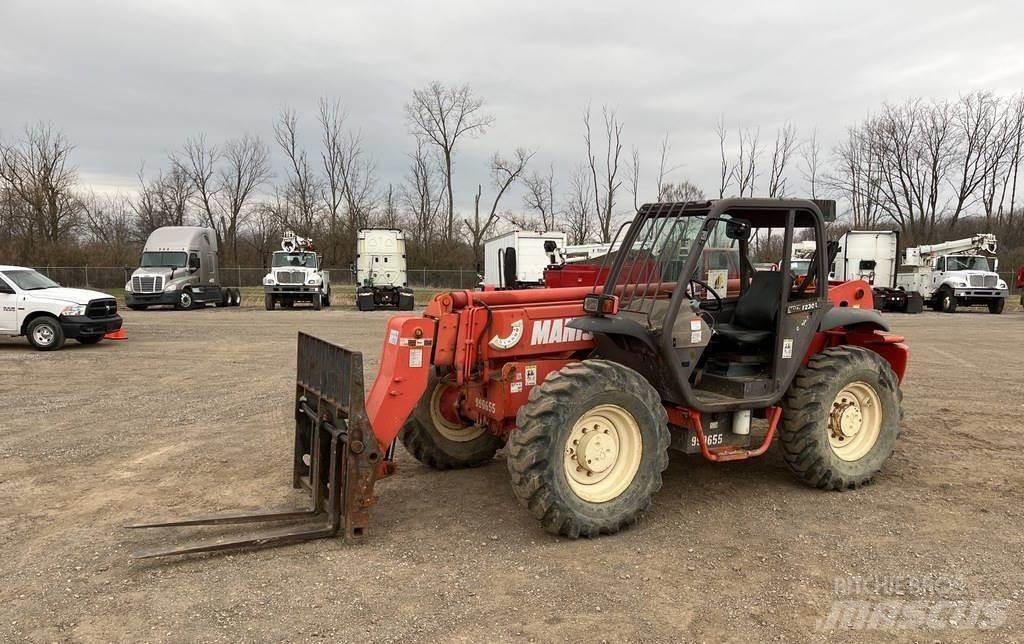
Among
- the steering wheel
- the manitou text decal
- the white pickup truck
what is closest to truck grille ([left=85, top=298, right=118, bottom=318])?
the white pickup truck

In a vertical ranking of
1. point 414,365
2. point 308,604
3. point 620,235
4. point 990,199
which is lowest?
point 308,604

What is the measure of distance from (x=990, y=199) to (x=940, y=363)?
4221 centimetres

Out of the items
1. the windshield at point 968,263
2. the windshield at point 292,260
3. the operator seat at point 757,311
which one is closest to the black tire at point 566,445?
the operator seat at point 757,311

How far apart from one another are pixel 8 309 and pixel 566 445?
46.5ft

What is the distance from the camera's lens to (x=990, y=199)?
150ft

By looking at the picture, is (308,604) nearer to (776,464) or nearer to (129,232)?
(776,464)

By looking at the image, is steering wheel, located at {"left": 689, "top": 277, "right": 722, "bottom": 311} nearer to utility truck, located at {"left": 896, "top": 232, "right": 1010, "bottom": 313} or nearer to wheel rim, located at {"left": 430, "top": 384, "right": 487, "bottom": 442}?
wheel rim, located at {"left": 430, "top": 384, "right": 487, "bottom": 442}

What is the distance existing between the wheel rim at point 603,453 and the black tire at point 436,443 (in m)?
1.51

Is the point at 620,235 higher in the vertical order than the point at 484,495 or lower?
higher

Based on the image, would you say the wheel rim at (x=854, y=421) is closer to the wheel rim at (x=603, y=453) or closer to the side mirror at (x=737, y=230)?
the side mirror at (x=737, y=230)

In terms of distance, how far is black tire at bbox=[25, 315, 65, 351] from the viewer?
544 inches

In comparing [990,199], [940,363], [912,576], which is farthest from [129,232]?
[990,199]

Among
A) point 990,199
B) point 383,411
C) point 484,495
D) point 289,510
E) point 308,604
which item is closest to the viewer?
point 308,604

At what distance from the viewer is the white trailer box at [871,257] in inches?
1086
